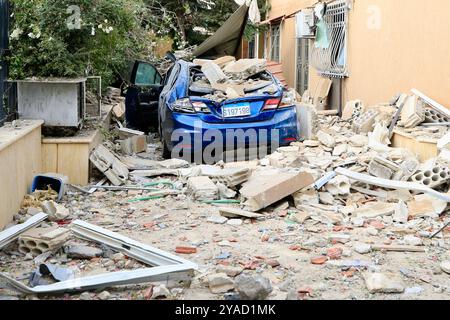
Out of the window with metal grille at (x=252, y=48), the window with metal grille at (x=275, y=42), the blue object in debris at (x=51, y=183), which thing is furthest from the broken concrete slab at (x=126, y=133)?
the window with metal grille at (x=252, y=48)

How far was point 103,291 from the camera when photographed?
400 cm

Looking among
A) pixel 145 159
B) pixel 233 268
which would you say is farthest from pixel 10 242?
pixel 145 159

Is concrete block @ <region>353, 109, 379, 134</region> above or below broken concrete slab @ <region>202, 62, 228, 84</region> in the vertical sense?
below

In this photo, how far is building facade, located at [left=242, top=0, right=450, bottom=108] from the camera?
867 cm

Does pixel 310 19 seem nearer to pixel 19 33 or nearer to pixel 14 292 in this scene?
pixel 19 33

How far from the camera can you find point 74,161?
24.1 ft

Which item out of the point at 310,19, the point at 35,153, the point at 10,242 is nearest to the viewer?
the point at 10,242

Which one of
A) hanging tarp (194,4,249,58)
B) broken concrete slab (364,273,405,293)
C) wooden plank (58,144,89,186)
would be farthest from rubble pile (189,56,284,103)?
hanging tarp (194,4,249,58)

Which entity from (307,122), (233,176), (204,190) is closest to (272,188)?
(233,176)

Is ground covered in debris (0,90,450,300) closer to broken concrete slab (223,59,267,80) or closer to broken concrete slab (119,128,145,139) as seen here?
broken concrete slab (223,59,267,80)

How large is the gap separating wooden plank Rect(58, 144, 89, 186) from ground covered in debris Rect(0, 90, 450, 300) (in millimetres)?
268

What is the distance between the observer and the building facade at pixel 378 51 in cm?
867
